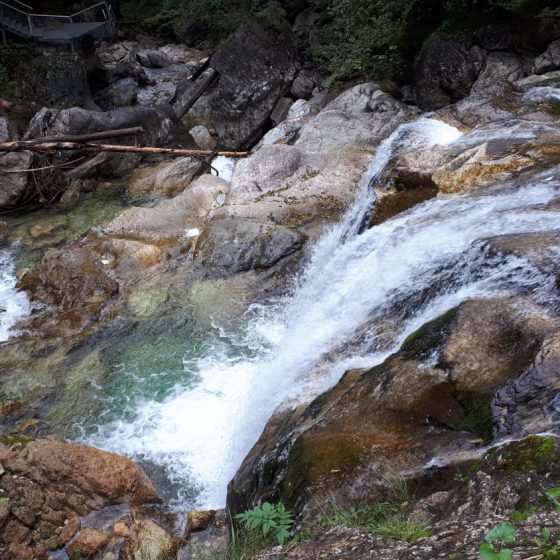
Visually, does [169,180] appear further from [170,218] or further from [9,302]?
[9,302]

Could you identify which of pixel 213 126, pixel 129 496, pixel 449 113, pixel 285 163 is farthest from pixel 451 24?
pixel 129 496

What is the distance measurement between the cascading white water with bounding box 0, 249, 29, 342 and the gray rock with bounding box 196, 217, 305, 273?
2.90m

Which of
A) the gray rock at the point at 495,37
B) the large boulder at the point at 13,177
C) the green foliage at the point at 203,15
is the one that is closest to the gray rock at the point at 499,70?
the gray rock at the point at 495,37

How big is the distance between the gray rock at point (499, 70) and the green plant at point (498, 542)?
33.4 ft

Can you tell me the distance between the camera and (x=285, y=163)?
10.2 m

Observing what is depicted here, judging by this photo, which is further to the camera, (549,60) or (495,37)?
(495,37)

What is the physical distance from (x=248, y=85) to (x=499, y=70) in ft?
24.6

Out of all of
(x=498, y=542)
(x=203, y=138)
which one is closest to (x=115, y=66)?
(x=203, y=138)

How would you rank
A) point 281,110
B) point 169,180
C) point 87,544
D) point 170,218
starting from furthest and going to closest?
point 281,110 < point 169,180 < point 170,218 < point 87,544

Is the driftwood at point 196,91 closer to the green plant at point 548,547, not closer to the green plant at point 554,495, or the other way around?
the green plant at point 554,495

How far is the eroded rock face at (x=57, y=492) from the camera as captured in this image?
13.5 feet

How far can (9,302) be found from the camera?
8.46 meters

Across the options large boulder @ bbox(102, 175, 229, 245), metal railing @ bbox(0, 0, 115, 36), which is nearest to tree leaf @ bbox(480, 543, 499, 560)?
large boulder @ bbox(102, 175, 229, 245)

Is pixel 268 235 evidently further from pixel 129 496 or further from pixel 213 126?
pixel 213 126
